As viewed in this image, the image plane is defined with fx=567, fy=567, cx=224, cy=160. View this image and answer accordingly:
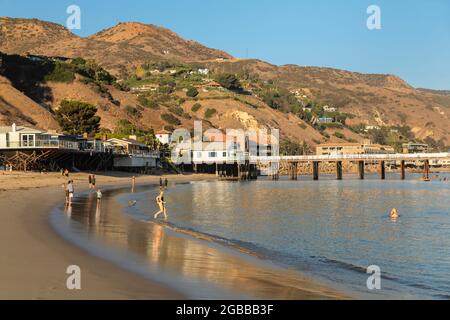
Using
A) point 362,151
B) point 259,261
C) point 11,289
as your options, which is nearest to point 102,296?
point 11,289

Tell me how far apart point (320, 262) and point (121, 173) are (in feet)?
213

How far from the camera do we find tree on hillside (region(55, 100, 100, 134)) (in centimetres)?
8925

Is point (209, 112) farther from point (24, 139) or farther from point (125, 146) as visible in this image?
point (24, 139)

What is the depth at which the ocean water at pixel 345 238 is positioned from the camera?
51.5 feet

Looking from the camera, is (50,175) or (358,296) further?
(50,175)

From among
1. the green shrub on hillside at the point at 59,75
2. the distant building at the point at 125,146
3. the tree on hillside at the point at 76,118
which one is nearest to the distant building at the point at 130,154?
the distant building at the point at 125,146

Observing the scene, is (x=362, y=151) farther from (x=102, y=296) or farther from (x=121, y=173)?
(x=102, y=296)

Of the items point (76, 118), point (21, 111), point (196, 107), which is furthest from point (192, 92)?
point (76, 118)

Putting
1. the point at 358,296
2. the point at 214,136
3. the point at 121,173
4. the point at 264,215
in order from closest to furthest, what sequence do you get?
1. the point at 358,296
2. the point at 264,215
3. the point at 121,173
4. the point at 214,136

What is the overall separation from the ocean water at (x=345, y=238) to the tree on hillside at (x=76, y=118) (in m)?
48.6

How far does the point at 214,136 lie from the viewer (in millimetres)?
136750

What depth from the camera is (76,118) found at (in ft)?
294

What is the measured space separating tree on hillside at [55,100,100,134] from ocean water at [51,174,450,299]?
175 ft

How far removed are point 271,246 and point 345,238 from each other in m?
4.83
